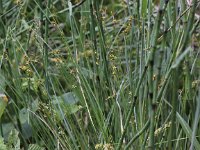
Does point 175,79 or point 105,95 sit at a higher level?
point 175,79

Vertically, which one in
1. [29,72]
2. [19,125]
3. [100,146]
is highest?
[29,72]

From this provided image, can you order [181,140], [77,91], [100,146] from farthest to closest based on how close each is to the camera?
[77,91] < [181,140] < [100,146]

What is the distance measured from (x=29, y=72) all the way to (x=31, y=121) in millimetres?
171

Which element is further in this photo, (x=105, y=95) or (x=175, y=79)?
(x=105, y=95)

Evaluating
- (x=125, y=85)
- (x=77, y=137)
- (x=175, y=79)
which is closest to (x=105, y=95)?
(x=125, y=85)

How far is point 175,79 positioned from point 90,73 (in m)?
0.52

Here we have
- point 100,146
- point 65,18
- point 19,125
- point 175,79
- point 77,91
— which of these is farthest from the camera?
point 65,18

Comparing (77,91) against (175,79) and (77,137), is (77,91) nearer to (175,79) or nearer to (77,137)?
(77,137)

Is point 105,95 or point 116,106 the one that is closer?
point 116,106

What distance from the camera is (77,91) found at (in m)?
1.28

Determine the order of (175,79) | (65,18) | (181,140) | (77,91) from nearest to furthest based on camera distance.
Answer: (175,79) < (181,140) < (77,91) < (65,18)

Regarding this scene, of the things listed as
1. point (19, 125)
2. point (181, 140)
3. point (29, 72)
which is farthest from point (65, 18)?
point (181, 140)

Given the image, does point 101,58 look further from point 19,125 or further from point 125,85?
point 19,125

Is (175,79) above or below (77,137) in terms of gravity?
above
